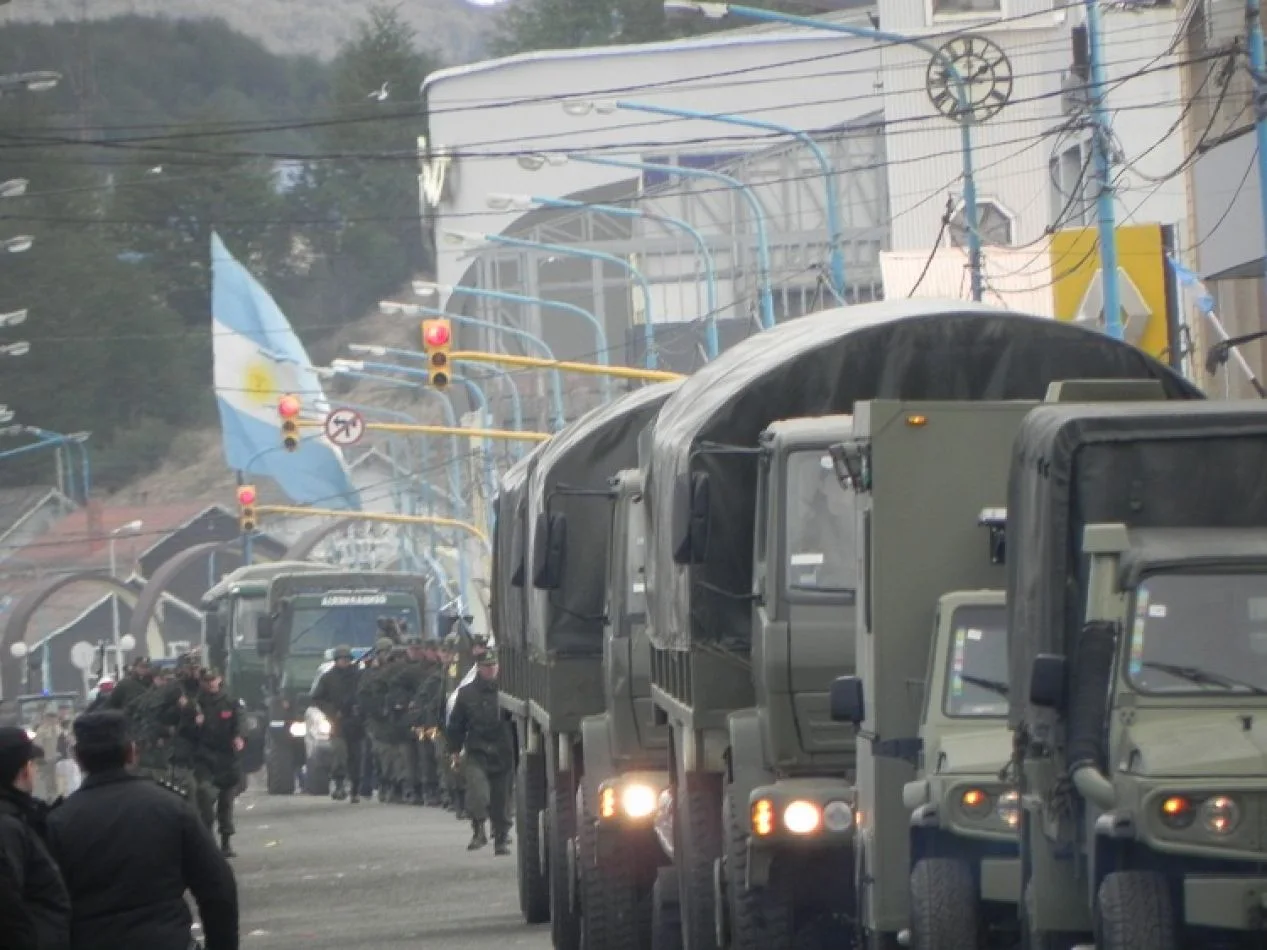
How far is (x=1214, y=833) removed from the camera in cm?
980

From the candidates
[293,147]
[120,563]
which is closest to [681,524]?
[120,563]

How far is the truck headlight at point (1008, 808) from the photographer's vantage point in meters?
12.4

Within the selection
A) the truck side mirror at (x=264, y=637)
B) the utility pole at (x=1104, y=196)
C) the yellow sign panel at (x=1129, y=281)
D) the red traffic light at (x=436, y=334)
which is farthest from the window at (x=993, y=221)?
the utility pole at (x=1104, y=196)

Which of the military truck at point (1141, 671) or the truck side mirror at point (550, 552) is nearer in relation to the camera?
the military truck at point (1141, 671)

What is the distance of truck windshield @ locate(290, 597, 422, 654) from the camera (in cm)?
5122

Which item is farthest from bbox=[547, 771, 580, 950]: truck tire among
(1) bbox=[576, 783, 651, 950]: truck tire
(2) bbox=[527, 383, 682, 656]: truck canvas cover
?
(1) bbox=[576, 783, 651, 950]: truck tire

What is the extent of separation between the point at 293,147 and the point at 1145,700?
190m

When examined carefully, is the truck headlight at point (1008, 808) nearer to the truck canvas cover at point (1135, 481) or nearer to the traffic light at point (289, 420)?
the truck canvas cover at point (1135, 481)

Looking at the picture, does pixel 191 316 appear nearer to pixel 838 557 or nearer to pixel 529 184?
pixel 529 184

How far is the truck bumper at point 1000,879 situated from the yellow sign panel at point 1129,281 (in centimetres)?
1845

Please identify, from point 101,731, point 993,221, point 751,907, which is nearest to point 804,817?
point 751,907

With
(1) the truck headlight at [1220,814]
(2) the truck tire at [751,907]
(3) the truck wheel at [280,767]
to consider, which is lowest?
(3) the truck wheel at [280,767]

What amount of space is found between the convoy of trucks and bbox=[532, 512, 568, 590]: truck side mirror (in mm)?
1227

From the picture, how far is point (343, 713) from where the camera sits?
42.7m
